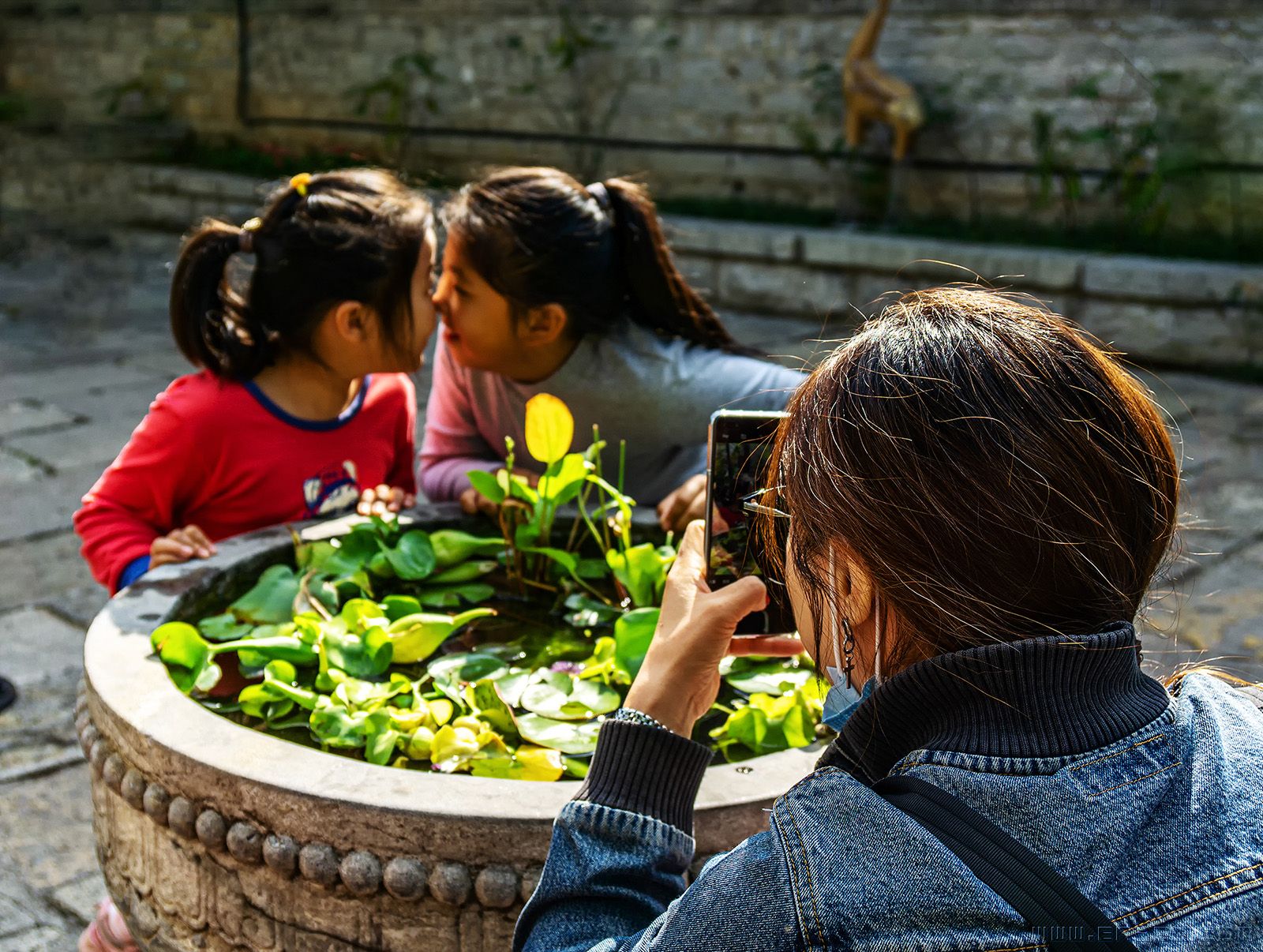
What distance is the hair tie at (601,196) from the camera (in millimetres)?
2223

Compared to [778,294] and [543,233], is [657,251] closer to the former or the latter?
[543,233]

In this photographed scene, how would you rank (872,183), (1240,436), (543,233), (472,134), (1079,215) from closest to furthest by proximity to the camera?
(543,233), (1240,436), (1079,215), (872,183), (472,134)

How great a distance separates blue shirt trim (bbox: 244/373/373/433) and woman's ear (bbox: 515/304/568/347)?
29 cm

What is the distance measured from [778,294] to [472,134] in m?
3.36

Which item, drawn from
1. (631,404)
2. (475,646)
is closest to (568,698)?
(475,646)

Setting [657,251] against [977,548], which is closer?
[977,548]

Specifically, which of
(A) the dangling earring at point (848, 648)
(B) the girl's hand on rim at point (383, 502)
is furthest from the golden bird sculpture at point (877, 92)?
(A) the dangling earring at point (848, 648)

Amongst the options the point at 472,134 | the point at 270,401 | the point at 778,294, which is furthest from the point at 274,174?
the point at 270,401

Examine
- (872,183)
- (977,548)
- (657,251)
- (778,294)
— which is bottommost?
(778,294)

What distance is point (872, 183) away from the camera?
7141 millimetres

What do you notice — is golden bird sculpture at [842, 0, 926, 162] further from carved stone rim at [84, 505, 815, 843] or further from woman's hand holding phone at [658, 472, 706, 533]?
carved stone rim at [84, 505, 815, 843]

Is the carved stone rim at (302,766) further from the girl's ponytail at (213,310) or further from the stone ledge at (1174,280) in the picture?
the stone ledge at (1174,280)

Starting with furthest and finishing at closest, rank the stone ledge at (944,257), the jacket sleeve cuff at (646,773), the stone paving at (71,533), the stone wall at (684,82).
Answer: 1. the stone wall at (684,82)
2. the stone ledge at (944,257)
3. the stone paving at (71,533)
4. the jacket sleeve cuff at (646,773)

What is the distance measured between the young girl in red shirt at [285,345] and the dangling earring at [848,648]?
4.31 feet
